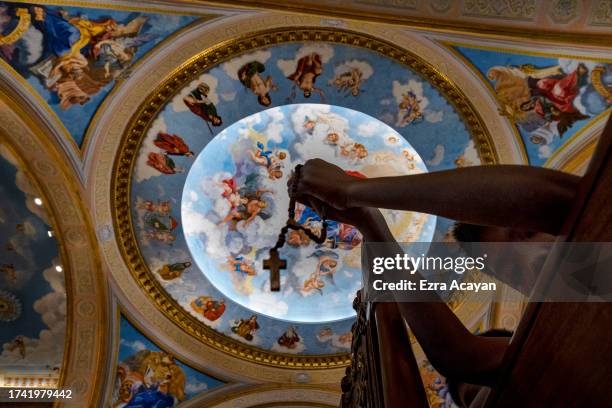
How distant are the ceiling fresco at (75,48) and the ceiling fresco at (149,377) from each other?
4251mm

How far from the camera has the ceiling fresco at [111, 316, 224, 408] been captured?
10.7 meters

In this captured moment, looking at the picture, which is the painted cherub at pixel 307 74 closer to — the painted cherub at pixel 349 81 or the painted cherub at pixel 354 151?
the painted cherub at pixel 349 81

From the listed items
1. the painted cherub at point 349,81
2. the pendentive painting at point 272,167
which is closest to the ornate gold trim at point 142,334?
the pendentive painting at point 272,167

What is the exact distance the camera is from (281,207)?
41.0 ft

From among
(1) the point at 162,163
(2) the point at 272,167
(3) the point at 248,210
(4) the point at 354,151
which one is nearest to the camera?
(1) the point at 162,163

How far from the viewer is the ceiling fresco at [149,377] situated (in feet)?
35.0

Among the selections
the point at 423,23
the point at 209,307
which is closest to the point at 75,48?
the point at 423,23

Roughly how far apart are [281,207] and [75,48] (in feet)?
18.7

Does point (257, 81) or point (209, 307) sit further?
point (209, 307)

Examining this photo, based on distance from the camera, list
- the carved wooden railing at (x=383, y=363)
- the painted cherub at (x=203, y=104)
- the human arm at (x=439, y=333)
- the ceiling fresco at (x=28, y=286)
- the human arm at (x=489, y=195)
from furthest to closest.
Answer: the ceiling fresco at (x=28, y=286) < the painted cherub at (x=203, y=104) < the carved wooden railing at (x=383, y=363) < the human arm at (x=439, y=333) < the human arm at (x=489, y=195)

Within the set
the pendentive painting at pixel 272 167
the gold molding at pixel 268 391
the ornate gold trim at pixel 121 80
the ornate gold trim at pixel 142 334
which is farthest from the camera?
the gold molding at pixel 268 391

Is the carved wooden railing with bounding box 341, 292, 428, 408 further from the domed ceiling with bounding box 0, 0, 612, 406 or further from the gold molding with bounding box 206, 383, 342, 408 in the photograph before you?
the gold molding with bounding box 206, 383, 342, 408

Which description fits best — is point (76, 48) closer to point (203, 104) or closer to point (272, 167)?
point (203, 104)

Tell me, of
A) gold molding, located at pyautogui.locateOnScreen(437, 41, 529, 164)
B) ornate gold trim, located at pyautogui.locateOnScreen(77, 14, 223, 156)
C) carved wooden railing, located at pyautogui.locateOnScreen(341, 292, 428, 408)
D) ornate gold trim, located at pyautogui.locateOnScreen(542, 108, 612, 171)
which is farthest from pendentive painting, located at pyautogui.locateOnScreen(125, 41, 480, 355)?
carved wooden railing, located at pyautogui.locateOnScreen(341, 292, 428, 408)
